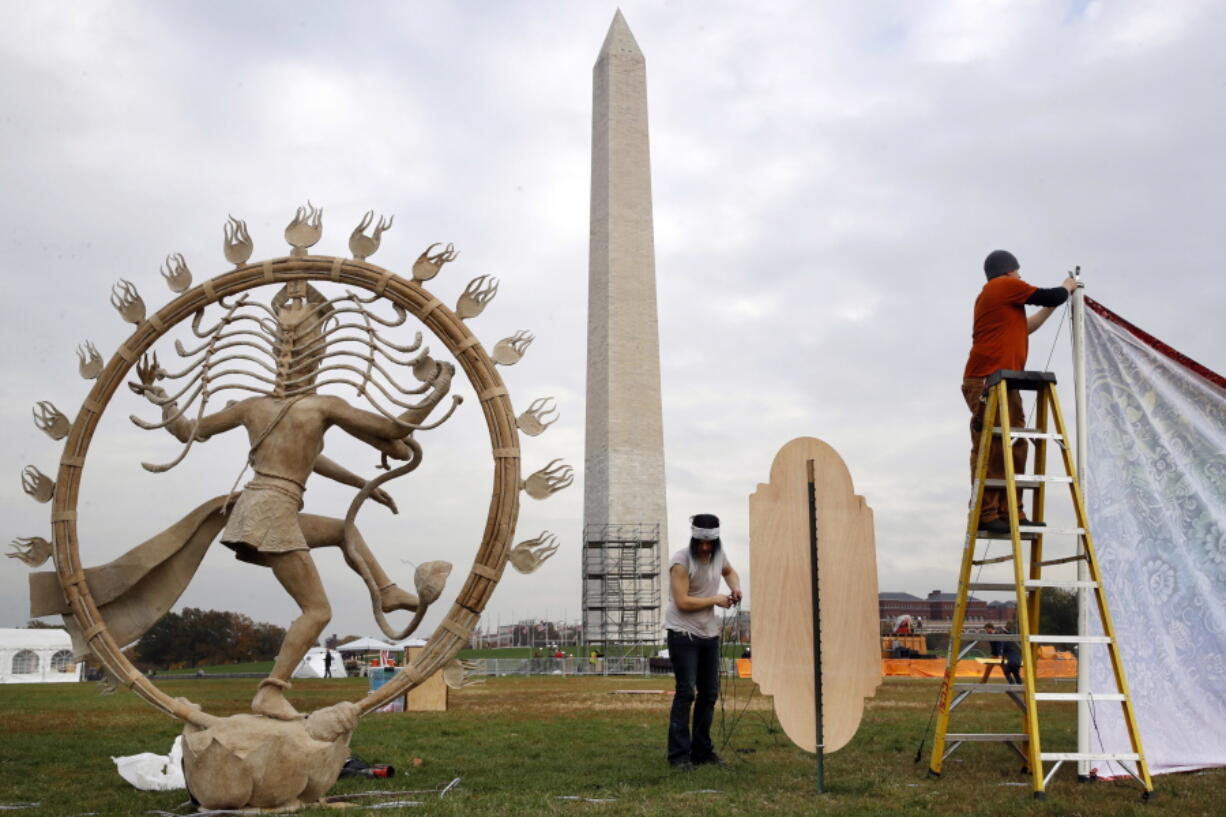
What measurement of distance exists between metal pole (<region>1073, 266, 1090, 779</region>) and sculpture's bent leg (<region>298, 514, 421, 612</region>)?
147 inches

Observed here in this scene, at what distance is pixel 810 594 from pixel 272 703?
9.78ft

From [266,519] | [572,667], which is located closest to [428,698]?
[266,519]

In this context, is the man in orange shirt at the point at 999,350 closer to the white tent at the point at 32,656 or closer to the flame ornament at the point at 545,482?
the flame ornament at the point at 545,482

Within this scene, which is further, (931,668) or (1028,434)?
(931,668)

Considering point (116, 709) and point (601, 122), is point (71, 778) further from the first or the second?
point (601, 122)

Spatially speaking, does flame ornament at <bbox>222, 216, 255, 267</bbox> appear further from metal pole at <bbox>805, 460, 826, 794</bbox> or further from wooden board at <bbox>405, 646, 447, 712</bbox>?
wooden board at <bbox>405, 646, 447, 712</bbox>

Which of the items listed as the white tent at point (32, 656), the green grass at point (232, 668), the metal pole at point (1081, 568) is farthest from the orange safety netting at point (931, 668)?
the green grass at point (232, 668)

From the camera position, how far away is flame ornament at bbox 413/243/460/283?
670 cm

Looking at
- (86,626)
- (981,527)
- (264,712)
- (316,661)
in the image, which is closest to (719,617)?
(981,527)

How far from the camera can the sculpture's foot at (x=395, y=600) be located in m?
6.55

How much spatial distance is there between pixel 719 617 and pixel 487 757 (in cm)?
216

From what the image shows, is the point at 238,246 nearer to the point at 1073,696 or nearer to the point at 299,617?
the point at 299,617

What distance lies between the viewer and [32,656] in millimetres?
37844

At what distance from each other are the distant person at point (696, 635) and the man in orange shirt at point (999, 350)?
1673 mm
